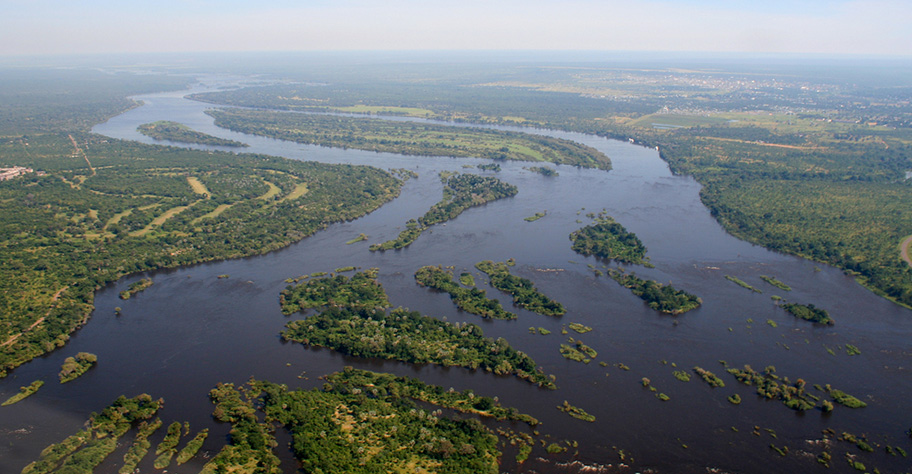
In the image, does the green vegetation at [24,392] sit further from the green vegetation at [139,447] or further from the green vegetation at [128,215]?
the green vegetation at [139,447]

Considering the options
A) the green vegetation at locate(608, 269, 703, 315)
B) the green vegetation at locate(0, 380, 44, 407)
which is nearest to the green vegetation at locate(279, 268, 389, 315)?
the green vegetation at locate(0, 380, 44, 407)

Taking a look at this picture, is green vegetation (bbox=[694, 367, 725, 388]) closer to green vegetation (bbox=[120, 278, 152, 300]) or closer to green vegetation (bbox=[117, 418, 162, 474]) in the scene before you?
green vegetation (bbox=[117, 418, 162, 474])

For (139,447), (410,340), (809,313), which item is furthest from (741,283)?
(139,447)

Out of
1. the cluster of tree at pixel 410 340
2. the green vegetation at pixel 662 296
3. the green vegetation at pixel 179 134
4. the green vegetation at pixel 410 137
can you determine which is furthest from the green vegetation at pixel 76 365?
the green vegetation at pixel 179 134

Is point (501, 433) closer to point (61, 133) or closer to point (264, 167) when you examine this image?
point (264, 167)

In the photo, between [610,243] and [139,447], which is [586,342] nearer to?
[610,243]
